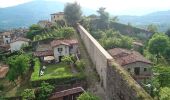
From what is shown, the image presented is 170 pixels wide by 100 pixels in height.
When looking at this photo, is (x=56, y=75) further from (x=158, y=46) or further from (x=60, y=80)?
(x=158, y=46)

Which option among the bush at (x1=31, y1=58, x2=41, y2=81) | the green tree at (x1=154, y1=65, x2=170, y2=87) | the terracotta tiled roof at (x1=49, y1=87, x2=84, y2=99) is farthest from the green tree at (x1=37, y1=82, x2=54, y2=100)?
the green tree at (x1=154, y1=65, x2=170, y2=87)

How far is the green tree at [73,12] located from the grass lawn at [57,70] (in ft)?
67.9

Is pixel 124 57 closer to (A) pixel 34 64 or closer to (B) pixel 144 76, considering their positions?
(B) pixel 144 76

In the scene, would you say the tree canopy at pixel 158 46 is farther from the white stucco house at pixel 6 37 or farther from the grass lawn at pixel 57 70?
the white stucco house at pixel 6 37

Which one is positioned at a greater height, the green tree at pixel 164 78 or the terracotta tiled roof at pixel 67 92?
the green tree at pixel 164 78

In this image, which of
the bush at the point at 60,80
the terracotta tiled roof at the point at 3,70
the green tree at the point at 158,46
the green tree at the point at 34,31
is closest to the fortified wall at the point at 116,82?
the bush at the point at 60,80

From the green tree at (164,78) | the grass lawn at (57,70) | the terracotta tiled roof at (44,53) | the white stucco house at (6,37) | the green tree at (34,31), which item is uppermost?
the green tree at (34,31)

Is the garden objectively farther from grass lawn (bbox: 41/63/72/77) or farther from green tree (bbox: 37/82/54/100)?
green tree (bbox: 37/82/54/100)

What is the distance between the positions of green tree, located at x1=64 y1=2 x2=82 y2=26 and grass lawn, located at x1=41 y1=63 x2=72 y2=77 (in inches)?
815

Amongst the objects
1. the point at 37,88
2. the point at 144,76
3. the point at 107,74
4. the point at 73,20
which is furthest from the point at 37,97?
the point at 73,20

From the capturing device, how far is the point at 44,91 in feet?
Result: 81.3

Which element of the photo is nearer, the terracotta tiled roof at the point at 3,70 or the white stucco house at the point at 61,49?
the white stucco house at the point at 61,49

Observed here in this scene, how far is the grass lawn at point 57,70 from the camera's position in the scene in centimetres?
2885

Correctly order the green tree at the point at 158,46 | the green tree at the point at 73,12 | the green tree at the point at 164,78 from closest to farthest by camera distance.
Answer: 1. the green tree at the point at 164,78
2. the green tree at the point at 158,46
3. the green tree at the point at 73,12
